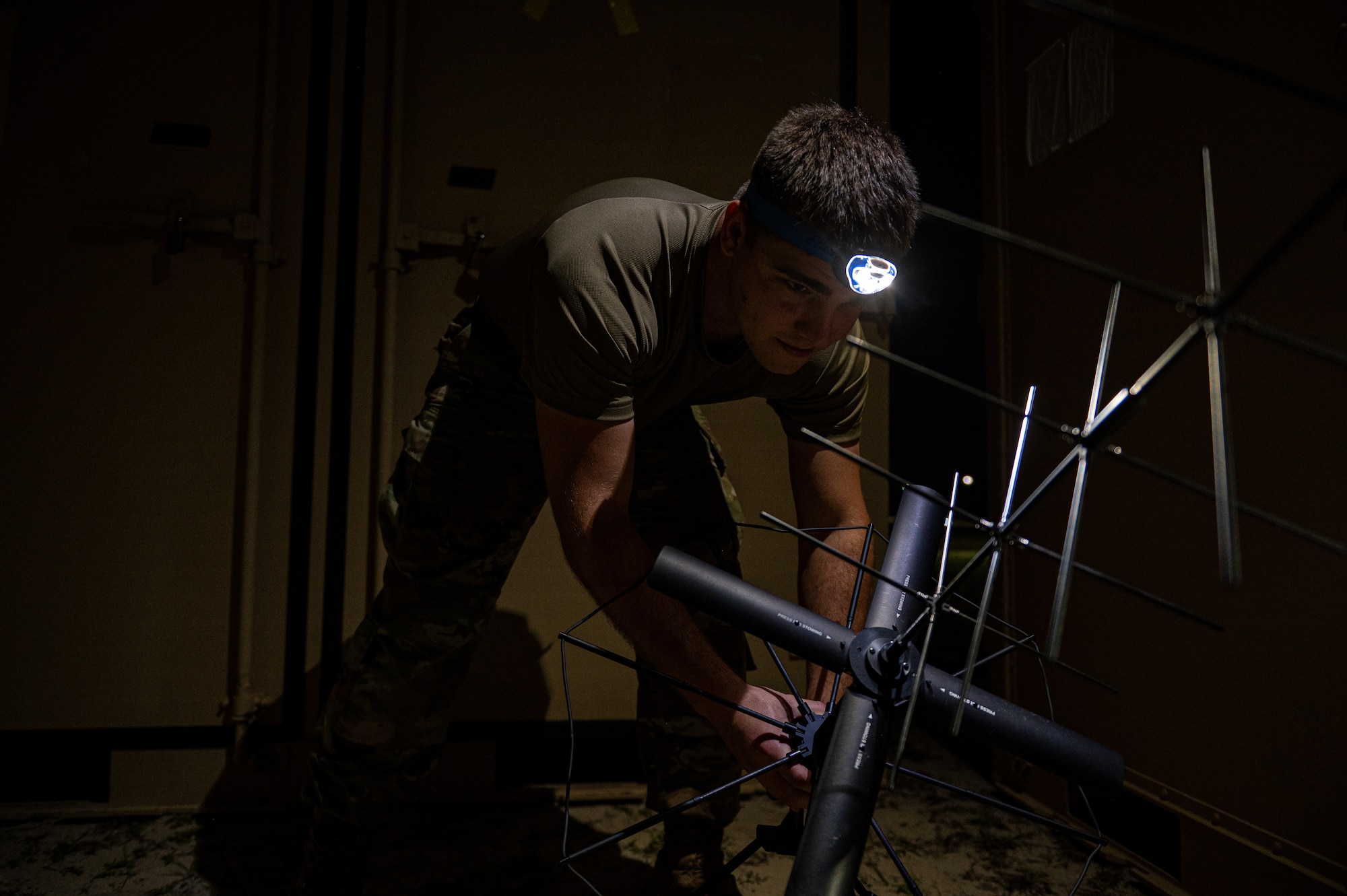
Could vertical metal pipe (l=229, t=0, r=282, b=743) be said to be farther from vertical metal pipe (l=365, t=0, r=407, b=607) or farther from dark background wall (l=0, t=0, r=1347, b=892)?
vertical metal pipe (l=365, t=0, r=407, b=607)

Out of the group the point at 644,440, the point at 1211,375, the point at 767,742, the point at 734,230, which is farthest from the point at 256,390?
the point at 1211,375

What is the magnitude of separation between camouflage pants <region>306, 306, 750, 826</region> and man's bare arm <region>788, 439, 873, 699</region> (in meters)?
0.16

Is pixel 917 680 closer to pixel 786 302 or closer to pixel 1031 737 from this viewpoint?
pixel 1031 737

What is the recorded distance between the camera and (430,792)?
176cm

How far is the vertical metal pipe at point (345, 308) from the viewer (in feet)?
5.79

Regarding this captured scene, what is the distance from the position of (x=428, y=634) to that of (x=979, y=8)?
1.97 metres

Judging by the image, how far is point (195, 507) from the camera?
171cm

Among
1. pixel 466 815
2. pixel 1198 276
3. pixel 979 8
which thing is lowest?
pixel 466 815

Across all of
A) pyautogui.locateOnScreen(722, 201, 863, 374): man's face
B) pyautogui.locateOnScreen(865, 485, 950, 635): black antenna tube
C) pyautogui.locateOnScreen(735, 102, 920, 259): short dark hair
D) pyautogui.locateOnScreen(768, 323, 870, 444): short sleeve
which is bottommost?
pyautogui.locateOnScreen(865, 485, 950, 635): black antenna tube

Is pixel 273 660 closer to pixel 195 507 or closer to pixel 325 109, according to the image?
pixel 195 507

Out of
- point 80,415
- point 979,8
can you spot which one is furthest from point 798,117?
point 80,415

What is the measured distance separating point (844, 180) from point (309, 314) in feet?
4.32

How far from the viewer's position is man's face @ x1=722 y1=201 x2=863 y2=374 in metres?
0.94

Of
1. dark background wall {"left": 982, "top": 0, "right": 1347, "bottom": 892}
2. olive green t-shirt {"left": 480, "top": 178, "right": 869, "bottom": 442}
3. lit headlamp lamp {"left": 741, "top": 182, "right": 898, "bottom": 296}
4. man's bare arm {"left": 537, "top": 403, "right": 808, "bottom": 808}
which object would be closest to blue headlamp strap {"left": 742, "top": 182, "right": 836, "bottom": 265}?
lit headlamp lamp {"left": 741, "top": 182, "right": 898, "bottom": 296}
